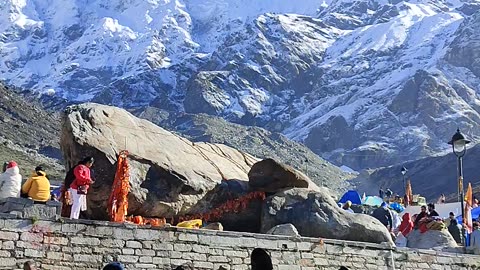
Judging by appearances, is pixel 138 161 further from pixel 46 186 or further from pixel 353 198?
pixel 353 198

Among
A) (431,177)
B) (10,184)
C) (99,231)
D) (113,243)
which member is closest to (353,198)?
(113,243)

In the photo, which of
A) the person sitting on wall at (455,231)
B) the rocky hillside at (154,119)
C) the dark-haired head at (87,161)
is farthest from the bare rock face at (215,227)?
the rocky hillside at (154,119)

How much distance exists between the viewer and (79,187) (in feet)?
49.6

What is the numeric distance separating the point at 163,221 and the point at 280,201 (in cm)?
280

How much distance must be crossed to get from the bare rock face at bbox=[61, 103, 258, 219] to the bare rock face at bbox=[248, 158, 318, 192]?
0.77 metres

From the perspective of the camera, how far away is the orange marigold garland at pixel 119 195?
16188 mm

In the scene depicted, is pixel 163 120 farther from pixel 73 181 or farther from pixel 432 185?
pixel 73 181

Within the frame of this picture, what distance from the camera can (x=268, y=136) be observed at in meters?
161

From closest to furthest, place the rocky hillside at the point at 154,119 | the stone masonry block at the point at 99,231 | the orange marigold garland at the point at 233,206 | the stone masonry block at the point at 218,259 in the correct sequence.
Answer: the stone masonry block at the point at 99,231 → the stone masonry block at the point at 218,259 → the orange marigold garland at the point at 233,206 → the rocky hillside at the point at 154,119

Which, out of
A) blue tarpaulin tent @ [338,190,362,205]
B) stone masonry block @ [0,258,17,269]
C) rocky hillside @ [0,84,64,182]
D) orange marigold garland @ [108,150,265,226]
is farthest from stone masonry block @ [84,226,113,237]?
rocky hillside @ [0,84,64,182]

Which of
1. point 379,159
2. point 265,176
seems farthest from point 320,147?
point 265,176

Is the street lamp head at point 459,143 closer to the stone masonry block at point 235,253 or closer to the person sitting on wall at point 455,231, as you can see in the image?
the person sitting on wall at point 455,231

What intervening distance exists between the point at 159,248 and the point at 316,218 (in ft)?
14.8

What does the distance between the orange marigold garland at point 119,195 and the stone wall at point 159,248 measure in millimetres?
1798
